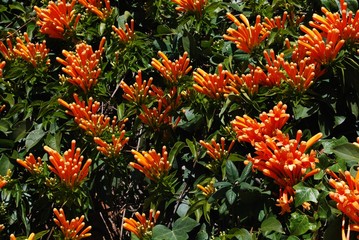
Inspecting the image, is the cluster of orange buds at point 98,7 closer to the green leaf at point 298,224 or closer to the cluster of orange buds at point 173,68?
the cluster of orange buds at point 173,68

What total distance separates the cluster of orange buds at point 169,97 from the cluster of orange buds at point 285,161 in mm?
668

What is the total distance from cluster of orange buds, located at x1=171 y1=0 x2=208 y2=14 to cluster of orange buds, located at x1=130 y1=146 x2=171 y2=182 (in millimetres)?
819

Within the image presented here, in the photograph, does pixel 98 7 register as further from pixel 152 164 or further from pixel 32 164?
pixel 152 164

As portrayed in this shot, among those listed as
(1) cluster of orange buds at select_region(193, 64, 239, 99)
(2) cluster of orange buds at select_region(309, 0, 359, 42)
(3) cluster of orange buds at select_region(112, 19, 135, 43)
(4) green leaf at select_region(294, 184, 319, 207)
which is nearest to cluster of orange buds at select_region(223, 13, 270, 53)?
(1) cluster of orange buds at select_region(193, 64, 239, 99)

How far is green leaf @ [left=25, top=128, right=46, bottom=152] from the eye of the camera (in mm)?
3174

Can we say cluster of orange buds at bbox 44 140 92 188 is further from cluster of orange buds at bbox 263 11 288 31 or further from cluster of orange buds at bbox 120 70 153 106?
cluster of orange buds at bbox 263 11 288 31

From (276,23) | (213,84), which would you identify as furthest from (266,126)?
(276,23)

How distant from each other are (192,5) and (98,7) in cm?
61

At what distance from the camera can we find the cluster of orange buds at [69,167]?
278cm

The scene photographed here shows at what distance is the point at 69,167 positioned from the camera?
2.78 meters

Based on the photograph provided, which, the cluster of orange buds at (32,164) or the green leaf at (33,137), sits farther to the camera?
the green leaf at (33,137)

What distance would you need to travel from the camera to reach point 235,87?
9.34 feet

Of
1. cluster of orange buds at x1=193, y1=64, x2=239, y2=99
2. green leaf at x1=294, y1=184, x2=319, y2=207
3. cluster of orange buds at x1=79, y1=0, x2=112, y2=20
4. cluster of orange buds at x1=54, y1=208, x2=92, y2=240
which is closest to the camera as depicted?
green leaf at x1=294, y1=184, x2=319, y2=207

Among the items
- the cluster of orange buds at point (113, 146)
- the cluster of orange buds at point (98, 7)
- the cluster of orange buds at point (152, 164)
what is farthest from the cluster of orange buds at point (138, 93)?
the cluster of orange buds at point (98, 7)
